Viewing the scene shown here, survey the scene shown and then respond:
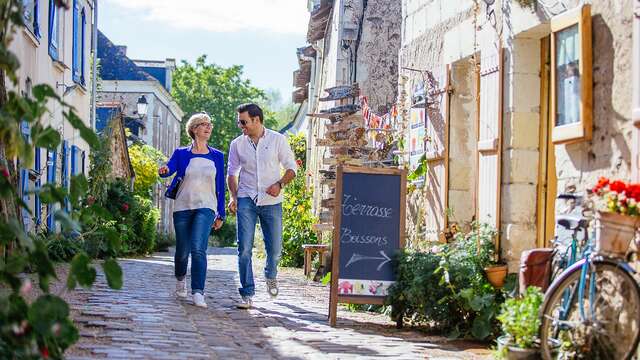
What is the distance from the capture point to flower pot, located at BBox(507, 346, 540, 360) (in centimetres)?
584

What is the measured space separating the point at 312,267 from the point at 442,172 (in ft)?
20.5

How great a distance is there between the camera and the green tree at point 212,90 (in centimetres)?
5722

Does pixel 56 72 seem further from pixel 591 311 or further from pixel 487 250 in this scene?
pixel 591 311

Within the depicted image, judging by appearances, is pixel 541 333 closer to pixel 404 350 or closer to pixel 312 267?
pixel 404 350

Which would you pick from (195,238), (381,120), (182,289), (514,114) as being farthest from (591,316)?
(381,120)

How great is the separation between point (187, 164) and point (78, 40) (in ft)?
35.2

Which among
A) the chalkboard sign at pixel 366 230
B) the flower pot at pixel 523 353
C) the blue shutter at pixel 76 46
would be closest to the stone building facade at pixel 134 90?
the blue shutter at pixel 76 46

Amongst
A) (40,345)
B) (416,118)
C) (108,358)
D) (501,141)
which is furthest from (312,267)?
(40,345)

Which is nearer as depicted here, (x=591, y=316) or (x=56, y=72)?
(x=591, y=316)

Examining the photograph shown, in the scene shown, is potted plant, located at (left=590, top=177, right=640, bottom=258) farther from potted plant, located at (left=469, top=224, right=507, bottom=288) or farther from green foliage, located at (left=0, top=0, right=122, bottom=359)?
green foliage, located at (left=0, top=0, right=122, bottom=359)

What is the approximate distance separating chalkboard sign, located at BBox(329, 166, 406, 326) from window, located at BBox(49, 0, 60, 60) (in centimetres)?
807

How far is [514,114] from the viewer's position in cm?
774

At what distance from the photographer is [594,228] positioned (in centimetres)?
579

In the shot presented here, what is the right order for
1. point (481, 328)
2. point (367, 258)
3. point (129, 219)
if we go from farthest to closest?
point (129, 219) < point (367, 258) < point (481, 328)
